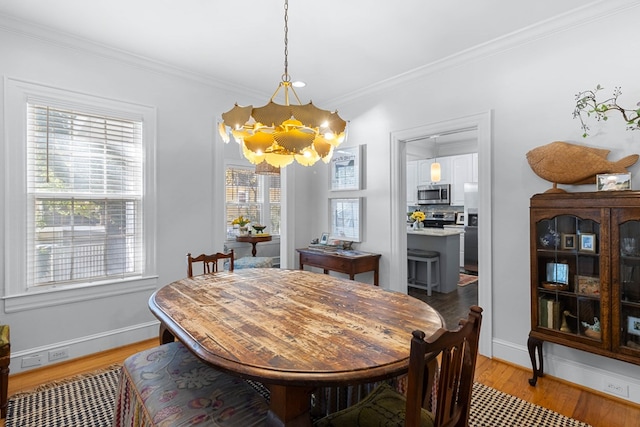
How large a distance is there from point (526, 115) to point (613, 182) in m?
0.81

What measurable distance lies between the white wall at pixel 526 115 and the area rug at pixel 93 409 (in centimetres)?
56

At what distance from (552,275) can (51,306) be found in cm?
389

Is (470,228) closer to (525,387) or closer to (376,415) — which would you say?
(525,387)

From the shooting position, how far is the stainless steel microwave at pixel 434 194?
7.06m

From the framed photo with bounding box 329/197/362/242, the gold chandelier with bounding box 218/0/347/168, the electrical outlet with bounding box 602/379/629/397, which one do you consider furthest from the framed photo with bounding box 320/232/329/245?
the electrical outlet with bounding box 602/379/629/397

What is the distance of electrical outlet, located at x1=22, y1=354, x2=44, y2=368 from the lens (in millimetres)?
2591

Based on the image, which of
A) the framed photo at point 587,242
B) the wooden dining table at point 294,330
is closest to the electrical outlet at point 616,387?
the framed photo at point 587,242

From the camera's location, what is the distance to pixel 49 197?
270 centimetres

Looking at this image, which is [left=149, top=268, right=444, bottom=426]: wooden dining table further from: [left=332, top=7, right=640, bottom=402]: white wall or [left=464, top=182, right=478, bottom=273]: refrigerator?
[left=464, top=182, right=478, bottom=273]: refrigerator

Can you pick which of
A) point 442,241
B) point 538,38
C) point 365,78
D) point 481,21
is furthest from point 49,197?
point 442,241

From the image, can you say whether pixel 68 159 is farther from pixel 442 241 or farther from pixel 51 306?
pixel 442 241

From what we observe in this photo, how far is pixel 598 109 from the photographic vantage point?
2205 mm

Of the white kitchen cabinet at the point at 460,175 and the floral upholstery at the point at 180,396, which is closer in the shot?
the floral upholstery at the point at 180,396

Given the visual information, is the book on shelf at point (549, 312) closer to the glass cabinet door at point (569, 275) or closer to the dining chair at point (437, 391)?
the glass cabinet door at point (569, 275)
